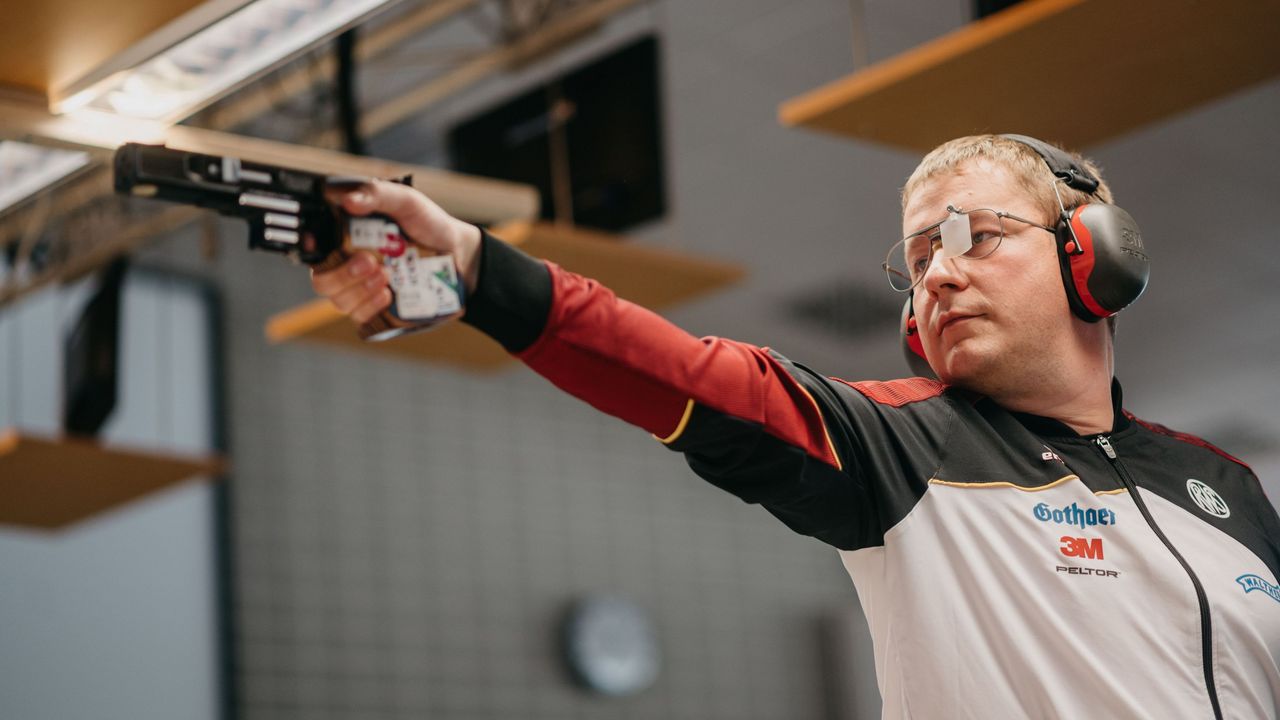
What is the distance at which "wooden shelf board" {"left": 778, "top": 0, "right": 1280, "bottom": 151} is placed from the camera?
3102 mm

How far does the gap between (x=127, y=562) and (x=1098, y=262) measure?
247 inches

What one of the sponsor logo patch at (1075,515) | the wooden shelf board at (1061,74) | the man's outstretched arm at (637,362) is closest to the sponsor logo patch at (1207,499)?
the sponsor logo patch at (1075,515)

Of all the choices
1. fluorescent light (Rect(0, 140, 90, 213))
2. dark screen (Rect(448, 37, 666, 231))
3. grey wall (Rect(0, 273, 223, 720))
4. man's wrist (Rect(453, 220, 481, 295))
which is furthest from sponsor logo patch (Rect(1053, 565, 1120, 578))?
grey wall (Rect(0, 273, 223, 720))

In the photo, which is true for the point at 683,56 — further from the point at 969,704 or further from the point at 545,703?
the point at 969,704

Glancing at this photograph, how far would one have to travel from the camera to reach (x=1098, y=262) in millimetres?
1627

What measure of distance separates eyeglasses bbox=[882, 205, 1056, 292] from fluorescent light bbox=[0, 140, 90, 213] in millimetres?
2313

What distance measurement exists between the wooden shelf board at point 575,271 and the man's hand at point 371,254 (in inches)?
112

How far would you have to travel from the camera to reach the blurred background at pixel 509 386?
543 centimetres

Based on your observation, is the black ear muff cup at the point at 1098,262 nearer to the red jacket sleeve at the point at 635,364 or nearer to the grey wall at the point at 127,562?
the red jacket sleeve at the point at 635,364

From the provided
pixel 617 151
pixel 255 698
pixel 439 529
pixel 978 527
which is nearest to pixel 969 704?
pixel 978 527

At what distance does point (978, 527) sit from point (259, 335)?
21.7ft

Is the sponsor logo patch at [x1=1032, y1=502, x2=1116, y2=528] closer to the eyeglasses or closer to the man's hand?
the eyeglasses

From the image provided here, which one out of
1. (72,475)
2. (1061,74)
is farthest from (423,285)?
(72,475)

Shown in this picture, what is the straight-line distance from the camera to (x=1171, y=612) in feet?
4.89
